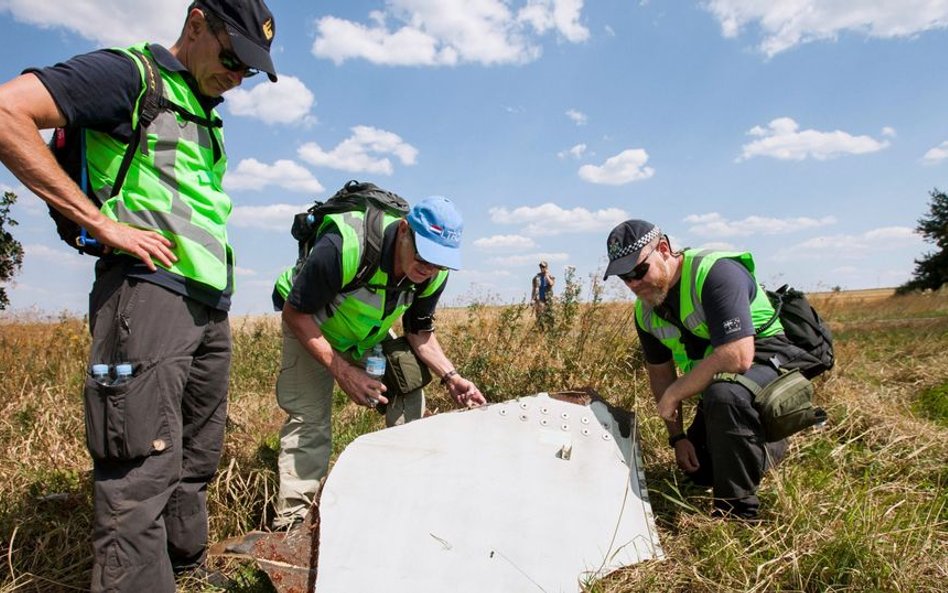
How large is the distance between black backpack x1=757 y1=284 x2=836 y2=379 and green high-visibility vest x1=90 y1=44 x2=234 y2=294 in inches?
102

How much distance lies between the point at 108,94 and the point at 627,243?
219 cm

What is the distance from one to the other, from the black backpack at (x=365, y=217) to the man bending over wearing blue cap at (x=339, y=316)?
0.03 metres

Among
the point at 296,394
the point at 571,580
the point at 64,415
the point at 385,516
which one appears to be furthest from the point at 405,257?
the point at 64,415

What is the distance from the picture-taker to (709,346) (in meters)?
2.94

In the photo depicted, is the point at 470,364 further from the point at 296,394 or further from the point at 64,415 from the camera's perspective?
the point at 64,415

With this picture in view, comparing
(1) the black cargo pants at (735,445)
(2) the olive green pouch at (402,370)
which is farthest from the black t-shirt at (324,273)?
(1) the black cargo pants at (735,445)

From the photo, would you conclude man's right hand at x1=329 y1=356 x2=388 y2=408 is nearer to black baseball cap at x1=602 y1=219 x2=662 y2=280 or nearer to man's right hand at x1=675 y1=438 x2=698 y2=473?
black baseball cap at x1=602 y1=219 x2=662 y2=280

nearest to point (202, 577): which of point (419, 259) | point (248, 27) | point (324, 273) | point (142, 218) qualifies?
point (324, 273)

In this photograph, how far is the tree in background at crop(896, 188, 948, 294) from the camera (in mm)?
26547

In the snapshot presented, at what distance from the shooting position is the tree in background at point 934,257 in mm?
26547

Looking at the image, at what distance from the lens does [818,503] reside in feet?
8.60

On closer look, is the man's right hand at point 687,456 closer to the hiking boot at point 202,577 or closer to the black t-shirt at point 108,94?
the hiking boot at point 202,577

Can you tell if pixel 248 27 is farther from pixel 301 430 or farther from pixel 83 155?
pixel 301 430

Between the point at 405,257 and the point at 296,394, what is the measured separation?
3.05 ft
